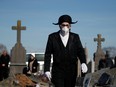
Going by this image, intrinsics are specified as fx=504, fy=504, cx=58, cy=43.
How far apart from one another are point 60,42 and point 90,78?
2267mm

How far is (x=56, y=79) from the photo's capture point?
25.6 ft

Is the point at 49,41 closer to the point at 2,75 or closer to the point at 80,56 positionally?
the point at 80,56

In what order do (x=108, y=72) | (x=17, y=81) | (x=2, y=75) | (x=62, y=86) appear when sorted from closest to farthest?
1. (x=62, y=86)
2. (x=108, y=72)
3. (x=17, y=81)
4. (x=2, y=75)

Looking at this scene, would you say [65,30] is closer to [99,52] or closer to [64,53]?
[64,53]

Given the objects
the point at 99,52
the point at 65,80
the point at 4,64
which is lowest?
the point at 4,64

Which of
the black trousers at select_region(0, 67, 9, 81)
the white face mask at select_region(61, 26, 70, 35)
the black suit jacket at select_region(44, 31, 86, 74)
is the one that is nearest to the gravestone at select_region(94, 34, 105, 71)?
the black trousers at select_region(0, 67, 9, 81)

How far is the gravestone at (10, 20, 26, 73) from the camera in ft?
98.3

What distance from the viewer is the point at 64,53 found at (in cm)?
786

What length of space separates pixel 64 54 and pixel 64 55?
0.05 feet

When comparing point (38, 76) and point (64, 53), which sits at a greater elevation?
point (64, 53)

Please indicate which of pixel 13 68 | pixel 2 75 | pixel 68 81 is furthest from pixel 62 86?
pixel 13 68

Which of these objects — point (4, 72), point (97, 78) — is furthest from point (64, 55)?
point (4, 72)

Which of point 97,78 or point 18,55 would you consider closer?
point 97,78

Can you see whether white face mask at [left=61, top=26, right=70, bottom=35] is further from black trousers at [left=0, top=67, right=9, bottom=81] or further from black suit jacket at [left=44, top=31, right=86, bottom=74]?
black trousers at [left=0, top=67, right=9, bottom=81]
